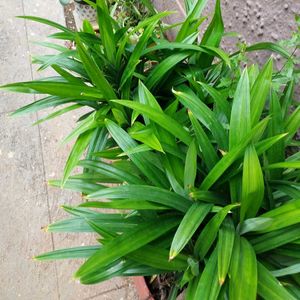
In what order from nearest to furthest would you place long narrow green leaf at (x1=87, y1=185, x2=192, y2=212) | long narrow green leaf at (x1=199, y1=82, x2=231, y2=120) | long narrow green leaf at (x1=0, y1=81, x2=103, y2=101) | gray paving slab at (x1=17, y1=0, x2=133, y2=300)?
long narrow green leaf at (x1=87, y1=185, x2=192, y2=212), long narrow green leaf at (x1=199, y1=82, x2=231, y2=120), long narrow green leaf at (x1=0, y1=81, x2=103, y2=101), gray paving slab at (x1=17, y1=0, x2=133, y2=300)

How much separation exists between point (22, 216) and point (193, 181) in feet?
4.67

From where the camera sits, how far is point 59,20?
3.20 m

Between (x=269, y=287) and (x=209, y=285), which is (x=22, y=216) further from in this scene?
(x=269, y=287)

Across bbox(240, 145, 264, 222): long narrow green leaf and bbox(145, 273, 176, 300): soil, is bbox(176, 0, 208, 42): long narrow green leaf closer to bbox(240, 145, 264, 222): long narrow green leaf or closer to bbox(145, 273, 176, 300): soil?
bbox(240, 145, 264, 222): long narrow green leaf

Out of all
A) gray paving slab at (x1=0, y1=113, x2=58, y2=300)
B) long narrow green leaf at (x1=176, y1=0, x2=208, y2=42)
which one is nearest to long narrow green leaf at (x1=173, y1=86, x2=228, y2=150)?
long narrow green leaf at (x1=176, y1=0, x2=208, y2=42)

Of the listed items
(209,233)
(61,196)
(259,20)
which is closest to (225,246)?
(209,233)

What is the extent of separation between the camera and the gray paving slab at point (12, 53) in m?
2.66

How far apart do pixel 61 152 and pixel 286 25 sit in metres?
1.60

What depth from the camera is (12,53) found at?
297 cm

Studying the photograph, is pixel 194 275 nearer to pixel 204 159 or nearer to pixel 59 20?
pixel 204 159

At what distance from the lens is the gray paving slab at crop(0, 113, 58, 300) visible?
1839 millimetres

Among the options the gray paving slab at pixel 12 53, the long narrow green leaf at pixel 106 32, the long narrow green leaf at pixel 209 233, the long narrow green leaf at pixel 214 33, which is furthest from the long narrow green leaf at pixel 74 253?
the gray paving slab at pixel 12 53

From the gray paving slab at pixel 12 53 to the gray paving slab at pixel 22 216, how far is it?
0.59ft

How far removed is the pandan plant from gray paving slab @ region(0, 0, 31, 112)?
4.43 feet
